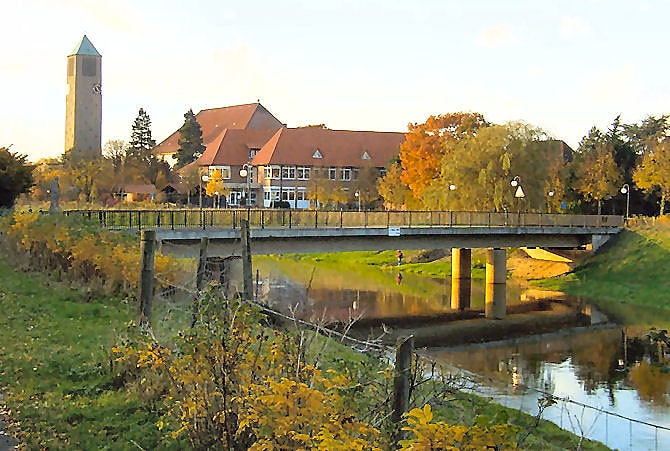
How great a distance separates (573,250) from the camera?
4753cm

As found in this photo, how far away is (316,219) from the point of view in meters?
34.3

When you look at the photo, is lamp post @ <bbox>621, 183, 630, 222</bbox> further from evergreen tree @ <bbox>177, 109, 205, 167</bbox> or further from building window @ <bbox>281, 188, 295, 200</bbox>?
evergreen tree @ <bbox>177, 109, 205, 167</bbox>

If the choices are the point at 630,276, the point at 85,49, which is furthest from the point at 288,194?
the point at 630,276

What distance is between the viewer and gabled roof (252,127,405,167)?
84.4 metres

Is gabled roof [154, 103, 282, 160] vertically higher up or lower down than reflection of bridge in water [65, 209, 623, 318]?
higher up

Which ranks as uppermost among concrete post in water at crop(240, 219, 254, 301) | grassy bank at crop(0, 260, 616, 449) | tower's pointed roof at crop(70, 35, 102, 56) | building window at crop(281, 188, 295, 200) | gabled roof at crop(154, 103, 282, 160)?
tower's pointed roof at crop(70, 35, 102, 56)

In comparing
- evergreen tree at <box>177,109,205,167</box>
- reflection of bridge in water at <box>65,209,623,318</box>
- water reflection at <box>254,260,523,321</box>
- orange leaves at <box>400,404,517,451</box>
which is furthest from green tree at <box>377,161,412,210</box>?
orange leaves at <box>400,404,517,451</box>

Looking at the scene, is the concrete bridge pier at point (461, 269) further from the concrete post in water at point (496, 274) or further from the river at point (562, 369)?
the river at point (562, 369)

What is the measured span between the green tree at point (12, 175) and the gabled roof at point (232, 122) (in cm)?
7434

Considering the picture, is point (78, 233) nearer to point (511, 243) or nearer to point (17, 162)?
point (17, 162)

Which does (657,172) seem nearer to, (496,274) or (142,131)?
(496,274)

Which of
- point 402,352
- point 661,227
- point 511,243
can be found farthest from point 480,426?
point 661,227

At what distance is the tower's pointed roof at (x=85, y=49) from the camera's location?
106 meters

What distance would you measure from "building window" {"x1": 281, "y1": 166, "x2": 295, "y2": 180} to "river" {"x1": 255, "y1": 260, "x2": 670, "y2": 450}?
43.7 meters
